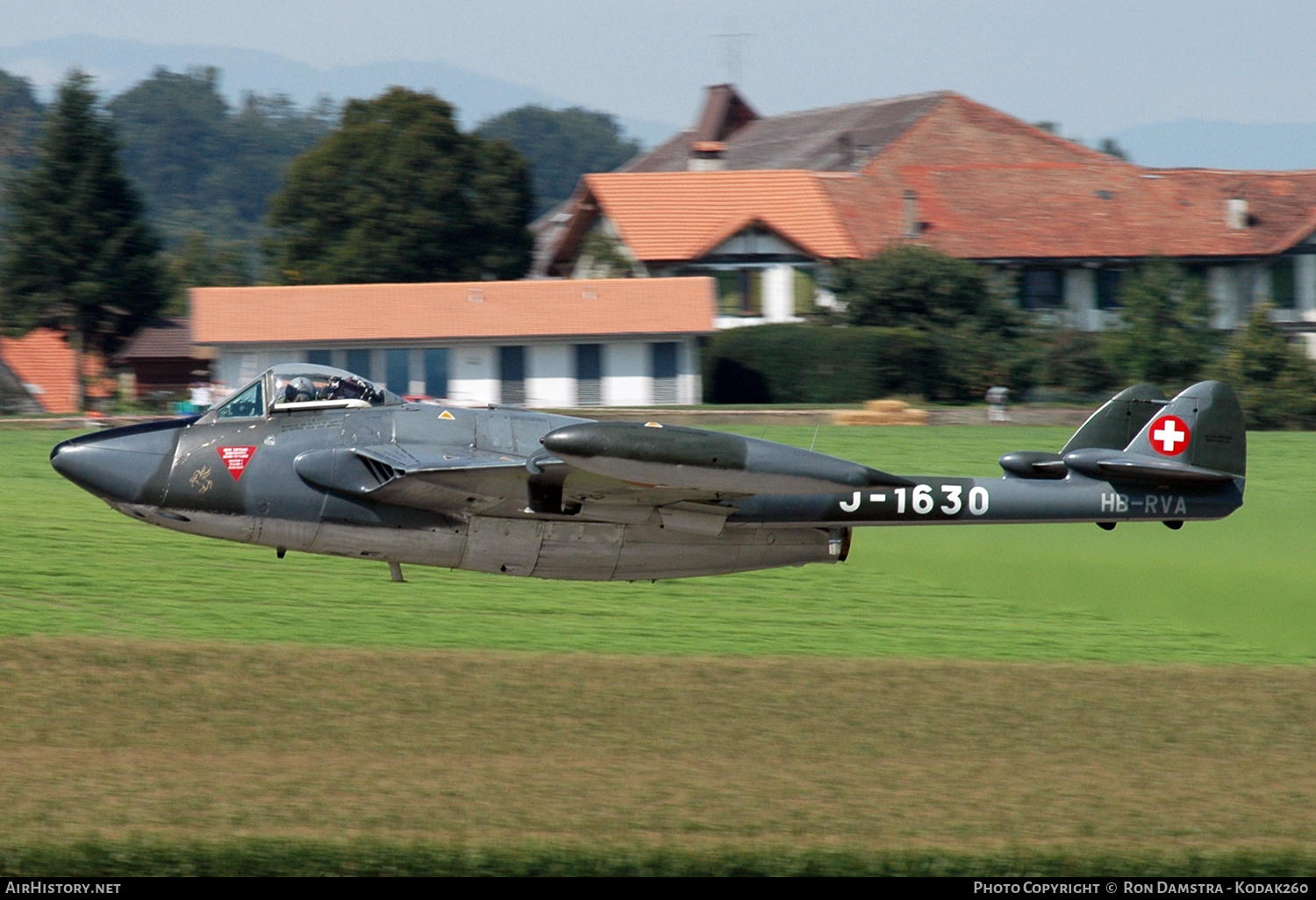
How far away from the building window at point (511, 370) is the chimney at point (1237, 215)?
30374 mm

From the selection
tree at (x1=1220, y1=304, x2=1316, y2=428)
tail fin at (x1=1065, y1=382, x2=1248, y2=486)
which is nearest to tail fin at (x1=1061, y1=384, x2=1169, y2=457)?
tail fin at (x1=1065, y1=382, x2=1248, y2=486)

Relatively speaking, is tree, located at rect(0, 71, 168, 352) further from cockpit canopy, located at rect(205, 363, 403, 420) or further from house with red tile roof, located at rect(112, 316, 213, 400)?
cockpit canopy, located at rect(205, 363, 403, 420)

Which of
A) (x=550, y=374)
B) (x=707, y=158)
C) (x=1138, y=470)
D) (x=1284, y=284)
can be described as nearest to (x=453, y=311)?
(x=550, y=374)

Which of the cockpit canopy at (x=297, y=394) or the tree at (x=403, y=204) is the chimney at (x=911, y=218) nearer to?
the tree at (x=403, y=204)

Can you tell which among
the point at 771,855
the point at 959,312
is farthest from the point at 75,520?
the point at 959,312

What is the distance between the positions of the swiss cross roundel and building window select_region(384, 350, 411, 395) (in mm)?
33951

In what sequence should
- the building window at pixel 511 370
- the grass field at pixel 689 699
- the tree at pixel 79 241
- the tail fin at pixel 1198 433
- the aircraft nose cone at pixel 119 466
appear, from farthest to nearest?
1. the tree at pixel 79 241
2. the building window at pixel 511 370
3. the tail fin at pixel 1198 433
4. the aircraft nose cone at pixel 119 466
5. the grass field at pixel 689 699

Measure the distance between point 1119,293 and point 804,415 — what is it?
22319 millimetres

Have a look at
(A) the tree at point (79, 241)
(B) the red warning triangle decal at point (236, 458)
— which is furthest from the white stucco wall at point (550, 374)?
(B) the red warning triangle decal at point (236, 458)

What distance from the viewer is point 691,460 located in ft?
40.7

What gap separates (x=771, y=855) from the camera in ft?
35.7

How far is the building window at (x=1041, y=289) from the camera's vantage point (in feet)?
189

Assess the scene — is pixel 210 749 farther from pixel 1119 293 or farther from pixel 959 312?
pixel 1119 293

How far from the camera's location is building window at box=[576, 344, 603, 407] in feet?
158
